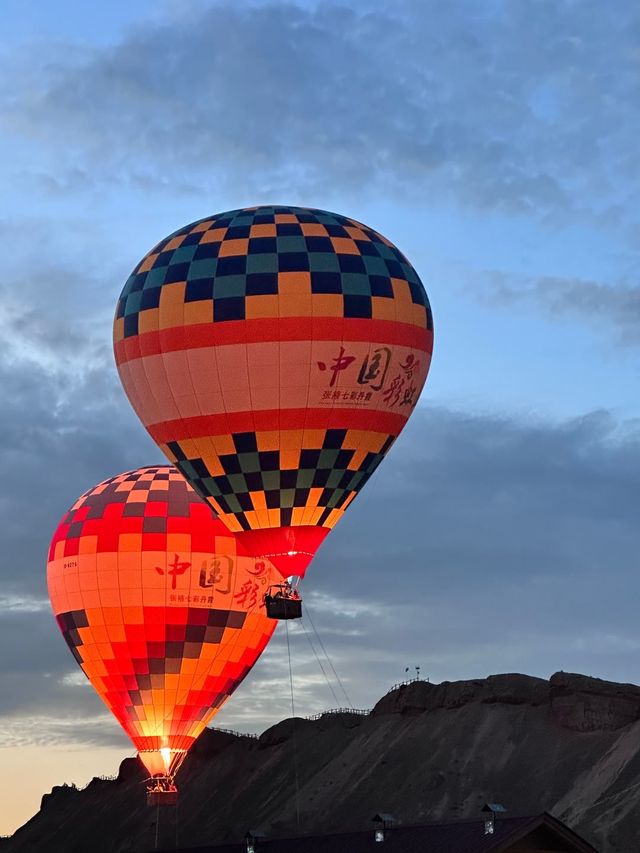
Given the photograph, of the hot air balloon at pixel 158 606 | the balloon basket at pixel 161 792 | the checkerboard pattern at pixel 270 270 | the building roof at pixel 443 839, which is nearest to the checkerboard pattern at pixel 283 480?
the checkerboard pattern at pixel 270 270

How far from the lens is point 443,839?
146 feet

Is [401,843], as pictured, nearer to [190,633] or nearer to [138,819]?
[190,633]

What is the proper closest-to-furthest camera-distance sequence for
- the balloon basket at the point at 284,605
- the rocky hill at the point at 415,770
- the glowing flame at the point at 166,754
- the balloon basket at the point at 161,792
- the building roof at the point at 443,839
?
the building roof at the point at 443,839 → the balloon basket at the point at 284,605 → the balloon basket at the point at 161,792 → the glowing flame at the point at 166,754 → the rocky hill at the point at 415,770

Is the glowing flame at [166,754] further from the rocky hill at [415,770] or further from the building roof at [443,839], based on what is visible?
the building roof at [443,839]

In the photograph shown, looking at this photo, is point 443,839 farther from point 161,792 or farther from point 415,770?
point 415,770

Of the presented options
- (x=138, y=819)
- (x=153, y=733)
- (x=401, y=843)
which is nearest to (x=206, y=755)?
(x=138, y=819)

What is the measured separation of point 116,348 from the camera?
59281 millimetres

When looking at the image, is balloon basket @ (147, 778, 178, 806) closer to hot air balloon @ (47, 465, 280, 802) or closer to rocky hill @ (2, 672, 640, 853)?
hot air balloon @ (47, 465, 280, 802)

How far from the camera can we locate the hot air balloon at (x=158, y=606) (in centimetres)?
6769

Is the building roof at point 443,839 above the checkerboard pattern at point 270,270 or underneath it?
underneath

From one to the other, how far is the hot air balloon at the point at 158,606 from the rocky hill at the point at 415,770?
16558 mm

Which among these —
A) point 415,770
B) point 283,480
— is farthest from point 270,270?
point 415,770

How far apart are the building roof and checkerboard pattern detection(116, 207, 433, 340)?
16.4 metres

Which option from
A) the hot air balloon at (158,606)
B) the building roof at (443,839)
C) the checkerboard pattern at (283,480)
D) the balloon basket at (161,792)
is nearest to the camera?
the building roof at (443,839)
